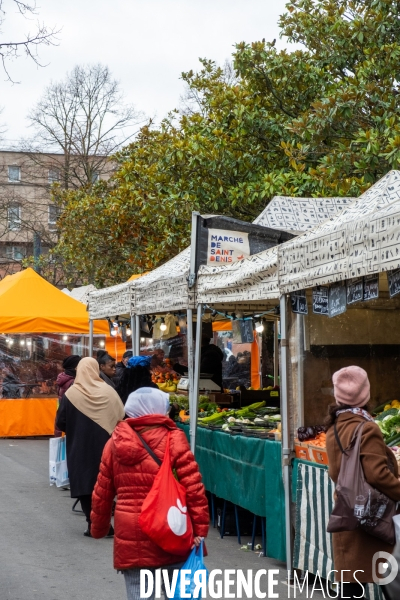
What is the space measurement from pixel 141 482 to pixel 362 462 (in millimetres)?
1218

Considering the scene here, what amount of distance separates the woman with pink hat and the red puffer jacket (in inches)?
31.6

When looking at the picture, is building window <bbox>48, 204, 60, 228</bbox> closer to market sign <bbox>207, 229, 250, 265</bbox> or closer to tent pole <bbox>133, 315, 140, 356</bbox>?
tent pole <bbox>133, 315, 140, 356</bbox>

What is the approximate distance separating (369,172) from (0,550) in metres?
8.26

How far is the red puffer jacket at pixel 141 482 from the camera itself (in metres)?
4.55

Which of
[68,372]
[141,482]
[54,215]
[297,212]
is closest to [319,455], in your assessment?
[141,482]

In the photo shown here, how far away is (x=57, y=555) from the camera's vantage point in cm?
827

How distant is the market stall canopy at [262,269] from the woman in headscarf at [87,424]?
4.88 feet

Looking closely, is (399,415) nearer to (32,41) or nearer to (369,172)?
(32,41)

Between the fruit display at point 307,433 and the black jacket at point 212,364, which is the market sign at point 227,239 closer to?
the fruit display at point 307,433

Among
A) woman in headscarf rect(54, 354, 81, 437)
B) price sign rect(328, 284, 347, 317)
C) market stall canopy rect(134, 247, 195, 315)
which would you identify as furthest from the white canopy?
price sign rect(328, 284, 347, 317)

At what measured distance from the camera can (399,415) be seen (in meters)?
6.91

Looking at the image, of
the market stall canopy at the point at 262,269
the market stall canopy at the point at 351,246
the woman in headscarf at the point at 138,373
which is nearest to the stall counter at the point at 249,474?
the woman in headscarf at the point at 138,373

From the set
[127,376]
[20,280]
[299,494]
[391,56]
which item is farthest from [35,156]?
[299,494]

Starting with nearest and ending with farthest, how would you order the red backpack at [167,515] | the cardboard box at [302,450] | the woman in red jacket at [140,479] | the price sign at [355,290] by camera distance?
the red backpack at [167,515] → the woman in red jacket at [140,479] → the price sign at [355,290] → the cardboard box at [302,450]
